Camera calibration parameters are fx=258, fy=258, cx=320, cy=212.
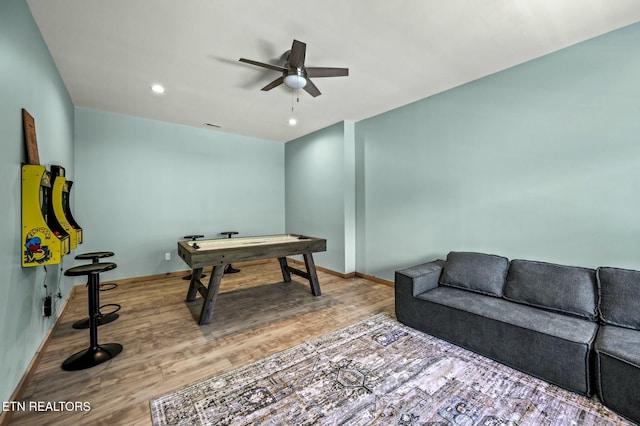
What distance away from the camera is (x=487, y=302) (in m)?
2.39

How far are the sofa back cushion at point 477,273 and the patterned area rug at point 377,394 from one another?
714mm

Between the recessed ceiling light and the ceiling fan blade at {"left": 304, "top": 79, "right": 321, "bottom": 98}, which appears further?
the recessed ceiling light

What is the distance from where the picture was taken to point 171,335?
8.42ft

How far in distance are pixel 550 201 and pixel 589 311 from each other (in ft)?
3.44

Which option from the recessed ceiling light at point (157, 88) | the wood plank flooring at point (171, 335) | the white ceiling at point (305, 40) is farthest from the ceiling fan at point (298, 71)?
the wood plank flooring at point (171, 335)

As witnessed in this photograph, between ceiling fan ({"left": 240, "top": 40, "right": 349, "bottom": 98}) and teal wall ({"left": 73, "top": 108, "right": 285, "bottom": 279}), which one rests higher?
ceiling fan ({"left": 240, "top": 40, "right": 349, "bottom": 98})

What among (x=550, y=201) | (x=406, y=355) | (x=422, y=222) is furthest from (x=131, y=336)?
(x=550, y=201)

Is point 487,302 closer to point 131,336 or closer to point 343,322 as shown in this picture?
point 343,322

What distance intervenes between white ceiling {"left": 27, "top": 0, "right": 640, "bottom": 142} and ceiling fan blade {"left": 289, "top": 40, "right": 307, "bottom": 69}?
18 cm

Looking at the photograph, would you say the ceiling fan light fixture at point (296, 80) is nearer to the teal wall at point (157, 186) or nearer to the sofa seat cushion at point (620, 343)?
the sofa seat cushion at point (620, 343)

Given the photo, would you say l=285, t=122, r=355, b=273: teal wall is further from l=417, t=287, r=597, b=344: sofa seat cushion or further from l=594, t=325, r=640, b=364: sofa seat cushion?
l=594, t=325, r=640, b=364: sofa seat cushion

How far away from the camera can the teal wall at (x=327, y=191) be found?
15.1 ft

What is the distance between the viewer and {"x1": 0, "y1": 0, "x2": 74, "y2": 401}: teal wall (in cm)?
155

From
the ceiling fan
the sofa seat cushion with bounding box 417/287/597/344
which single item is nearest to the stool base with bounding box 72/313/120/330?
the ceiling fan
